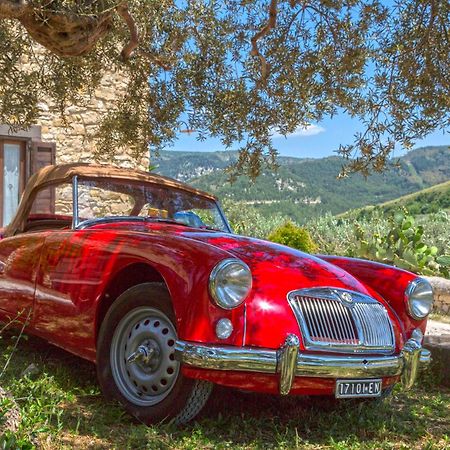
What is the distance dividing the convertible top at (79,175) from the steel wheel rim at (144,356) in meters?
1.49

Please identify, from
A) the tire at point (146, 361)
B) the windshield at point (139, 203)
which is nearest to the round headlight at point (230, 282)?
the tire at point (146, 361)

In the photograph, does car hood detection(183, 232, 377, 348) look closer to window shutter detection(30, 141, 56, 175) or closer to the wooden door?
window shutter detection(30, 141, 56, 175)

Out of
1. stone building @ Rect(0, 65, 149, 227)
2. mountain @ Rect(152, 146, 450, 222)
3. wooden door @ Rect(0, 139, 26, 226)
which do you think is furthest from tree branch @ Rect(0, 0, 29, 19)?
mountain @ Rect(152, 146, 450, 222)

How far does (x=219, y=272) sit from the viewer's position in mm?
3264

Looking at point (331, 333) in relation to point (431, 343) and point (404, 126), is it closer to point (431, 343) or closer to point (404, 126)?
point (431, 343)

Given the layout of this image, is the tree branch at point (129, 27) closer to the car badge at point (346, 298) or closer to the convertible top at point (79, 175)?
the convertible top at point (79, 175)

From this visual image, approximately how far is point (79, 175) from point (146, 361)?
1.71 meters

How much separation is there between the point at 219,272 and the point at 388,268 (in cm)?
164

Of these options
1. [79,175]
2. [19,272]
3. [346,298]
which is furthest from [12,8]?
[346,298]

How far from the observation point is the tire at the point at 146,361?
3353 mm

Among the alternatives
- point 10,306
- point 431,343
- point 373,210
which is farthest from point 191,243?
point 373,210

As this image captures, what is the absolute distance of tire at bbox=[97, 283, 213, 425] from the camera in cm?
335

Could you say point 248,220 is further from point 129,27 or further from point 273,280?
point 273,280

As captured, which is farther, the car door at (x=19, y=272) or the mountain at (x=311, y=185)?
the mountain at (x=311, y=185)
